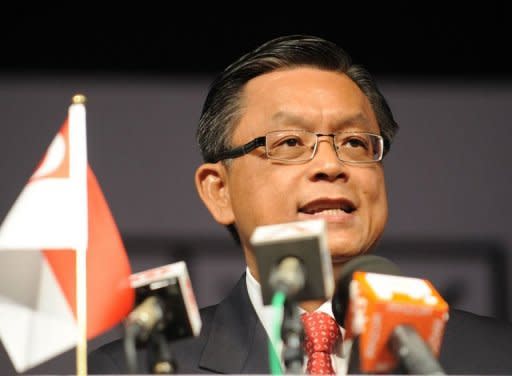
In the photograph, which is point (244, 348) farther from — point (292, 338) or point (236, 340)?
point (292, 338)

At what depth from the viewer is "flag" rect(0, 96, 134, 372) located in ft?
5.45

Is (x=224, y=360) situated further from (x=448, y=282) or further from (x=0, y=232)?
(x=448, y=282)

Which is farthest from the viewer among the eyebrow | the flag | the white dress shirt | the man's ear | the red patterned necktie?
the man's ear

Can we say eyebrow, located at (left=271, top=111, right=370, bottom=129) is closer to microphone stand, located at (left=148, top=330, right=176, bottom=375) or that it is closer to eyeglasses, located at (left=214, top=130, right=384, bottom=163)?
eyeglasses, located at (left=214, top=130, right=384, bottom=163)

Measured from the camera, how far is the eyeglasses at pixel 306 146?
214cm

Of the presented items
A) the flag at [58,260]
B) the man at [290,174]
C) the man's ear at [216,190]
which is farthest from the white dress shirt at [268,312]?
the flag at [58,260]

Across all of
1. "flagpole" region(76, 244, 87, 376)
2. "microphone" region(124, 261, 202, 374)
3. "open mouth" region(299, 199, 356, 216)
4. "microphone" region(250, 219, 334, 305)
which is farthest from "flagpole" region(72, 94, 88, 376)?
"open mouth" region(299, 199, 356, 216)

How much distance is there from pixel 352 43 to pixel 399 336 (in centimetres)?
184

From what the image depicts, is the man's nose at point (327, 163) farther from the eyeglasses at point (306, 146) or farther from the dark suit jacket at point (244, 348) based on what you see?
the dark suit jacket at point (244, 348)

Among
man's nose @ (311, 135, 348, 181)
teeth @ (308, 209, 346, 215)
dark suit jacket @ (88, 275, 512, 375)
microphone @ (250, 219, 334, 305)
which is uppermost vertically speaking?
man's nose @ (311, 135, 348, 181)

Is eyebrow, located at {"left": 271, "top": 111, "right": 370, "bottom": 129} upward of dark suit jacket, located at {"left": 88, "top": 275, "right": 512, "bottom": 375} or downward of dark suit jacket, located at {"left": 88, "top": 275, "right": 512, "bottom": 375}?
upward

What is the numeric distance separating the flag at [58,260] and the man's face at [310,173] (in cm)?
46

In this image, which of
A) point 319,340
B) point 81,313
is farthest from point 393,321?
point 319,340

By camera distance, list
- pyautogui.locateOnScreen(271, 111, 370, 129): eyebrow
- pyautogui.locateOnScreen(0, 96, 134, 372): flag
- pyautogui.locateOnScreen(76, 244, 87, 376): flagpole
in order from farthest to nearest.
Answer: pyautogui.locateOnScreen(271, 111, 370, 129): eyebrow → pyautogui.locateOnScreen(0, 96, 134, 372): flag → pyautogui.locateOnScreen(76, 244, 87, 376): flagpole
